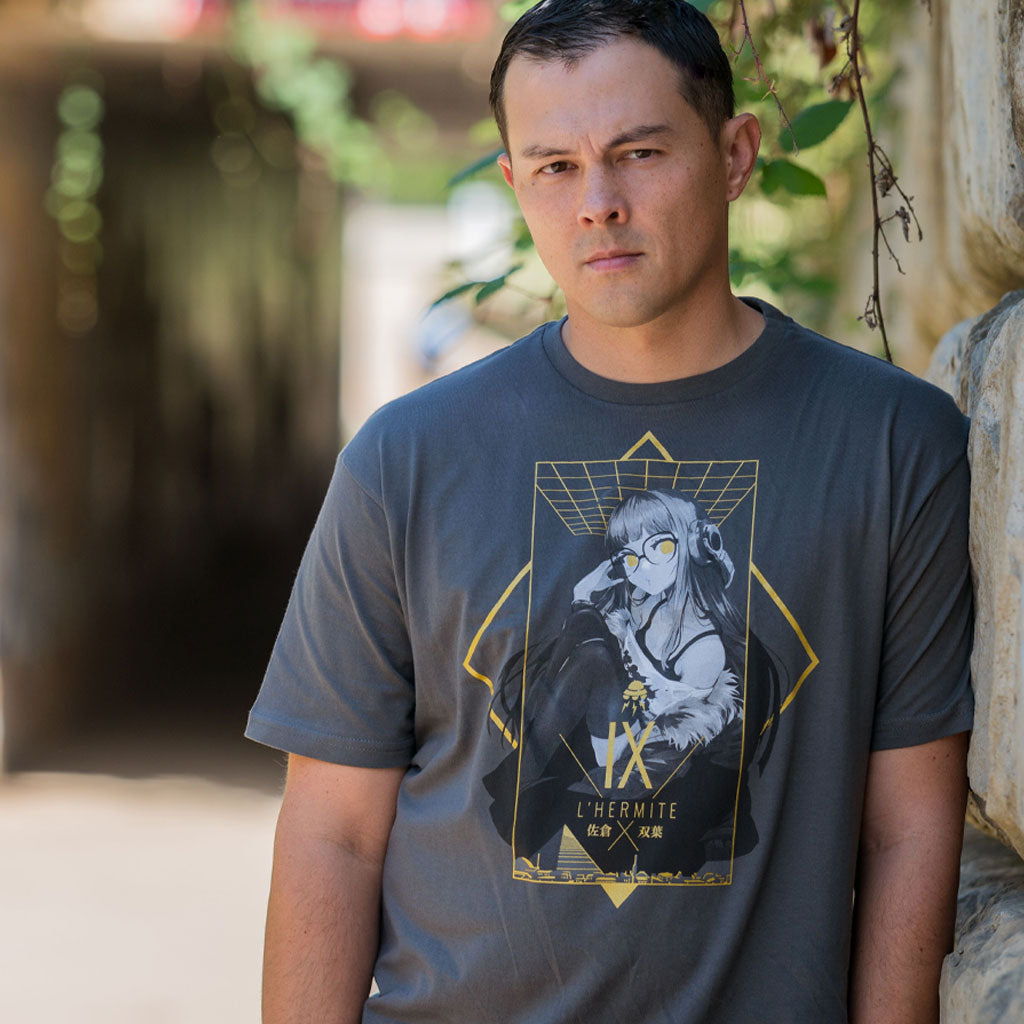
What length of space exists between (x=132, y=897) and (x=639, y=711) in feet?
11.3

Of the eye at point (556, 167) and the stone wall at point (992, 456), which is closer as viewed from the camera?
the stone wall at point (992, 456)

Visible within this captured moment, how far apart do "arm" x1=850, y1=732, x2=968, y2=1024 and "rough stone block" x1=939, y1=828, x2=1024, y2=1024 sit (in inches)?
1.3

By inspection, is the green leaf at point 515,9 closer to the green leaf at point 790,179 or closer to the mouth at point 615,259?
the green leaf at point 790,179

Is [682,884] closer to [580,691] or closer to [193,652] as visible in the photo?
[580,691]

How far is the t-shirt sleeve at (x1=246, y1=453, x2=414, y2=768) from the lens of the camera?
1551 millimetres

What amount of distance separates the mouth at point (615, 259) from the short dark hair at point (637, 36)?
186 mm

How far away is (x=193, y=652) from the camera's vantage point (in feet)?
25.2

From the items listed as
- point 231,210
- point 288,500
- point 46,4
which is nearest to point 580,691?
point 46,4

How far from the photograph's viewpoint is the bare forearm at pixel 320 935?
1566mm

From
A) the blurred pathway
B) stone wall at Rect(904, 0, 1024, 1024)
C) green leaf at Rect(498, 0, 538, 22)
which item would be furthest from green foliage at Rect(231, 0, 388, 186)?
stone wall at Rect(904, 0, 1024, 1024)

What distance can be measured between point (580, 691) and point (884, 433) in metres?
0.41

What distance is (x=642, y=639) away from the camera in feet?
4.75

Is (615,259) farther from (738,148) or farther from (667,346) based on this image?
(738,148)

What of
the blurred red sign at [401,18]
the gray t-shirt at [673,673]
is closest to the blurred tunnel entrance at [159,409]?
the blurred red sign at [401,18]
